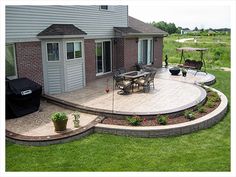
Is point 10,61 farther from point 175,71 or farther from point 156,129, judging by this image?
point 175,71

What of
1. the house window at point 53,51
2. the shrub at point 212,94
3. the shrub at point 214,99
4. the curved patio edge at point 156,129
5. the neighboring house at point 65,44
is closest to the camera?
the curved patio edge at point 156,129

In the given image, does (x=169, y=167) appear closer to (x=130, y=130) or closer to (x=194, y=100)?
(x=130, y=130)

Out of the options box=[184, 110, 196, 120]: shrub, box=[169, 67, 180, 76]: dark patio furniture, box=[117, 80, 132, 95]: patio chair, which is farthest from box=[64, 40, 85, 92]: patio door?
box=[169, 67, 180, 76]: dark patio furniture

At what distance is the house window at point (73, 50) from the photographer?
42.0ft

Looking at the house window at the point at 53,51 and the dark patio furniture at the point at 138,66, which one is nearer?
the house window at the point at 53,51

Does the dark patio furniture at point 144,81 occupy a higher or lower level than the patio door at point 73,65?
lower

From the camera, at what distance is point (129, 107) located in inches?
419

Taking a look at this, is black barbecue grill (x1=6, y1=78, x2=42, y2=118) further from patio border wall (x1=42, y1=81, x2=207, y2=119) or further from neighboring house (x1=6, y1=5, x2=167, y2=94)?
neighboring house (x1=6, y1=5, x2=167, y2=94)

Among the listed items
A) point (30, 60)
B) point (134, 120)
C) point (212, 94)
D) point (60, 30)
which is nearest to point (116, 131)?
point (134, 120)

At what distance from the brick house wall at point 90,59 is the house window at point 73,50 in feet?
5.16

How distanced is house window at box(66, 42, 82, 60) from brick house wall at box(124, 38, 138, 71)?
4561mm

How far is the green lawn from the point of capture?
6.97 meters

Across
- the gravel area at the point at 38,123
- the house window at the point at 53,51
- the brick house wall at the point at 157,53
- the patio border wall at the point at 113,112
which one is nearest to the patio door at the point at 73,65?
the house window at the point at 53,51

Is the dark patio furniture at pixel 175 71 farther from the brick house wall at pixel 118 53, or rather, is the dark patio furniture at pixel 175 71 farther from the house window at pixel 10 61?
the house window at pixel 10 61
